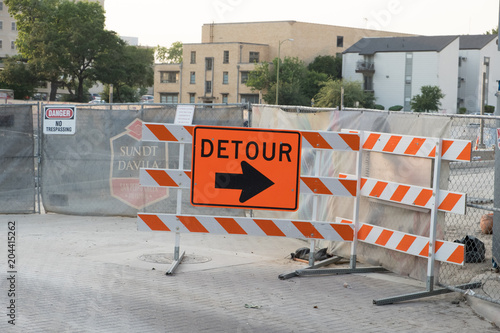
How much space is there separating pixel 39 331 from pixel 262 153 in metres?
3.68

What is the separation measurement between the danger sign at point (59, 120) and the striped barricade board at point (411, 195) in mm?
6544

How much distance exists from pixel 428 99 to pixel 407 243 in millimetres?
75813

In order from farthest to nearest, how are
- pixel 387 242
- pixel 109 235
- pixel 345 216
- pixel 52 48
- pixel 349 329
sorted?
pixel 52 48, pixel 109 235, pixel 345 216, pixel 387 242, pixel 349 329

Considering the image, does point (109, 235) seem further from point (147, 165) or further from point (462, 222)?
point (462, 222)

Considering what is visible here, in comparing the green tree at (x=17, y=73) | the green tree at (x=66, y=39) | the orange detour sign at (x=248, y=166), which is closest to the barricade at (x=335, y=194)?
the orange detour sign at (x=248, y=166)

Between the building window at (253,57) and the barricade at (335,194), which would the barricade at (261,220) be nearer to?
the barricade at (335,194)

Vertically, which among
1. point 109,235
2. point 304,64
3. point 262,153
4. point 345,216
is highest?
point 304,64

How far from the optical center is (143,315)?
6863 mm

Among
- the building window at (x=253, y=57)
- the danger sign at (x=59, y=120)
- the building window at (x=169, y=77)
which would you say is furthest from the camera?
the building window at (x=169, y=77)

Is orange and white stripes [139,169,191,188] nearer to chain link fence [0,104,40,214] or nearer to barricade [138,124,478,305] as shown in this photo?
barricade [138,124,478,305]

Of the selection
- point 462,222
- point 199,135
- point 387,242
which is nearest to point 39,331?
point 199,135

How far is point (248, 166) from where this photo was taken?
870cm

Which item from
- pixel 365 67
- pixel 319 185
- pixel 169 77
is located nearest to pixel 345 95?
pixel 365 67

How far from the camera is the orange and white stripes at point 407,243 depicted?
7.75 metres
